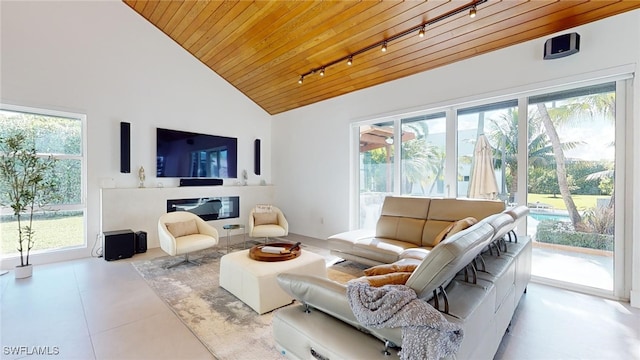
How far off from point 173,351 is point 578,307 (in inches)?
145

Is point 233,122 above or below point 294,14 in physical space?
below

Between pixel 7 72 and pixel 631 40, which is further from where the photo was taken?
pixel 7 72

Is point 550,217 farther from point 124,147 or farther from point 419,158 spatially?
point 124,147

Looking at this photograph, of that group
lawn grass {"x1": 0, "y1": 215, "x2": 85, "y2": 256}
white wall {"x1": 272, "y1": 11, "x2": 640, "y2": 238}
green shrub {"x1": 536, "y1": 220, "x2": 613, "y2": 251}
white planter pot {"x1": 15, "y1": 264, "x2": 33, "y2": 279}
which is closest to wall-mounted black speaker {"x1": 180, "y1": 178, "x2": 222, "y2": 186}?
white wall {"x1": 272, "y1": 11, "x2": 640, "y2": 238}

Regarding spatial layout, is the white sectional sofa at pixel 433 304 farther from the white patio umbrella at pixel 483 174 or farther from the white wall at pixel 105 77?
the white wall at pixel 105 77

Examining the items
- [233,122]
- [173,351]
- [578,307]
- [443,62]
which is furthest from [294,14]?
[578,307]

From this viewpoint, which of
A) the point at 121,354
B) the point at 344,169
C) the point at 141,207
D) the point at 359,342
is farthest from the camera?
the point at 344,169

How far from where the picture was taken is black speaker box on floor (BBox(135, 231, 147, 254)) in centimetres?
442

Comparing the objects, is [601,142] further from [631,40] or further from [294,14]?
[294,14]

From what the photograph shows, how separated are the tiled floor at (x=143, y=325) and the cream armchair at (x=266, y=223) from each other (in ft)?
6.12

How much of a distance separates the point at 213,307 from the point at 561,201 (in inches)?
159

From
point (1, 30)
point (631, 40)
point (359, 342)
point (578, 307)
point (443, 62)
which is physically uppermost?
point (1, 30)

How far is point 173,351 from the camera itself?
6.46ft

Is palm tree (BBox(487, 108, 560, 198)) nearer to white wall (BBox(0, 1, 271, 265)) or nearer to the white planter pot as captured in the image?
white wall (BBox(0, 1, 271, 265))
